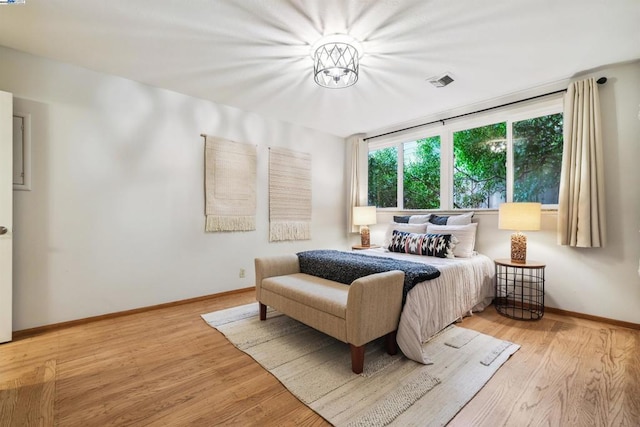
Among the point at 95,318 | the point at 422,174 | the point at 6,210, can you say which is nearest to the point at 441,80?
the point at 422,174

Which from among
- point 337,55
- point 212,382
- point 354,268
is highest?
point 337,55

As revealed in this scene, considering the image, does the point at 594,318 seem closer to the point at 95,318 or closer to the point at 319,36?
the point at 319,36

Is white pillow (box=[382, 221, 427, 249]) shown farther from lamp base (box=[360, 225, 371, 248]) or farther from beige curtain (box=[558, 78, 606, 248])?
beige curtain (box=[558, 78, 606, 248])

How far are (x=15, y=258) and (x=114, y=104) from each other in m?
1.64

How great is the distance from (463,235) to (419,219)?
0.73 metres

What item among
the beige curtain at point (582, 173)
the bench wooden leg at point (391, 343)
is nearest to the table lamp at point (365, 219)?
the beige curtain at point (582, 173)

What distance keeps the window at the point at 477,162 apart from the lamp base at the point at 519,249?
585mm

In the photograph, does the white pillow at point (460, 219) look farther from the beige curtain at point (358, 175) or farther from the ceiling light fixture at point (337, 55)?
the ceiling light fixture at point (337, 55)

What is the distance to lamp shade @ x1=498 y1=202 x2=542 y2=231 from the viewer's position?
2754 mm

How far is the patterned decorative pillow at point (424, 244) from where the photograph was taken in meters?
3.10

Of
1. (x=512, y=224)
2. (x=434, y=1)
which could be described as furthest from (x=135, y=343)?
(x=512, y=224)

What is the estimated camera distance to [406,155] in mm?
4477

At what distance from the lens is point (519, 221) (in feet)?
9.20

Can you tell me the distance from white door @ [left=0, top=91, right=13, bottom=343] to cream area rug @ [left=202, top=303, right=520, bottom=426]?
1.57 meters
